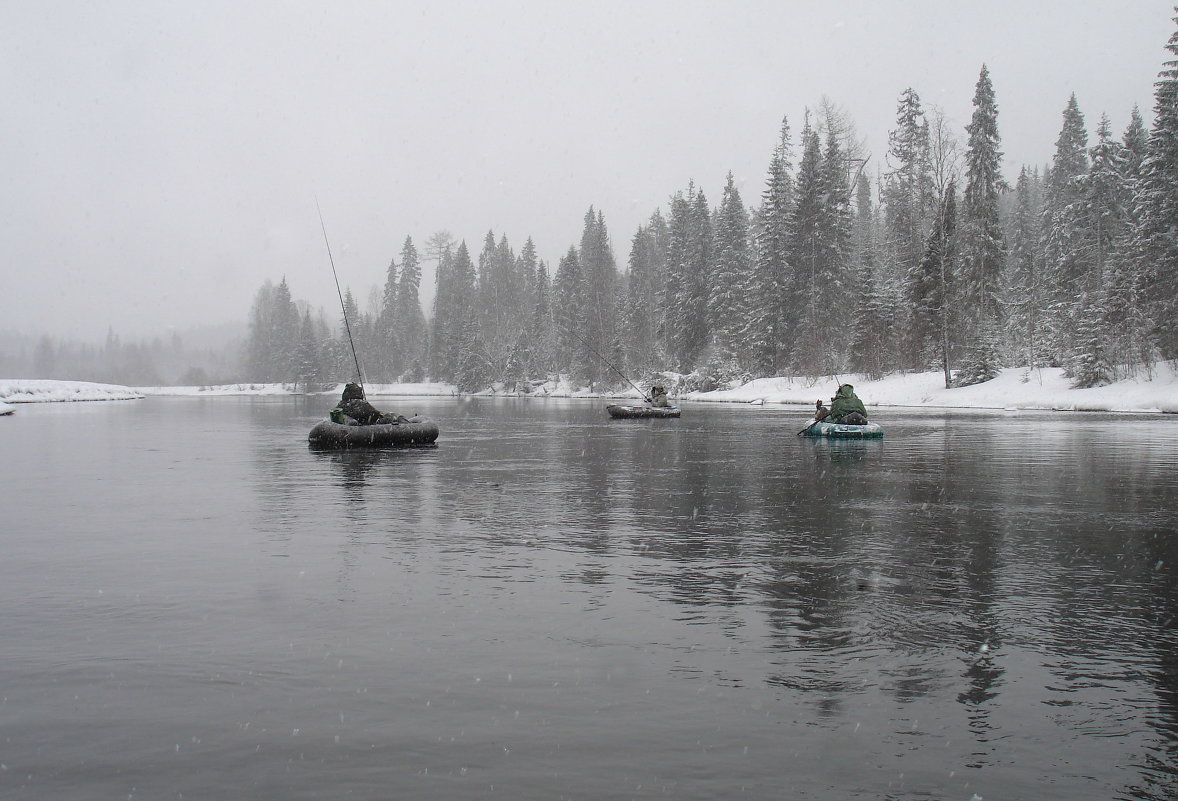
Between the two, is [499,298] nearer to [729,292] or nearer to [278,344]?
[278,344]

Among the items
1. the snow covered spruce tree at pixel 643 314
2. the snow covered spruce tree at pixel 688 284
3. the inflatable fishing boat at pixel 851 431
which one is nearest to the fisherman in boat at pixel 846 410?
the inflatable fishing boat at pixel 851 431

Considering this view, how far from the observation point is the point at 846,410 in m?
30.6

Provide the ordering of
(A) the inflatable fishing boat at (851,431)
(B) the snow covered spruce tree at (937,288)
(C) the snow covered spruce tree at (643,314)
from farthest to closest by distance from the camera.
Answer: (C) the snow covered spruce tree at (643,314) → (B) the snow covered spruce tree at (937,288) → (A) the inflatable fishing boat at (851,431)

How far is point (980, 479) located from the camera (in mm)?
18141

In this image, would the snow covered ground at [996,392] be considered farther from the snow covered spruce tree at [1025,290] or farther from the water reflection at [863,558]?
the water reflection at [863,558]

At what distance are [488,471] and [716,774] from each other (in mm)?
15940

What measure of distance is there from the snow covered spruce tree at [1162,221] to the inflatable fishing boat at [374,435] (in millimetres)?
34961

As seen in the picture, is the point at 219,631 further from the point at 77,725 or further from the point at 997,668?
the point at 997,668

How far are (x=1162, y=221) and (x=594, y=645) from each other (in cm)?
4514

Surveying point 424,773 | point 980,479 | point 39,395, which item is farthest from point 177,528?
point 39,395

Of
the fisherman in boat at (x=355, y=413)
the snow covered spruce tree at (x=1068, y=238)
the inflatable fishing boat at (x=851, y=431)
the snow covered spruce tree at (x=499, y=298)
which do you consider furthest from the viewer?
the snow covered spruce tree at (x=499, y=298)

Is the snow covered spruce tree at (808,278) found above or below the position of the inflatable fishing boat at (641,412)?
above

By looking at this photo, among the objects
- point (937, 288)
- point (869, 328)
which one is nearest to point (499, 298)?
point (869, 328)

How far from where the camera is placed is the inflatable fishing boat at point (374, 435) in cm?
2577
